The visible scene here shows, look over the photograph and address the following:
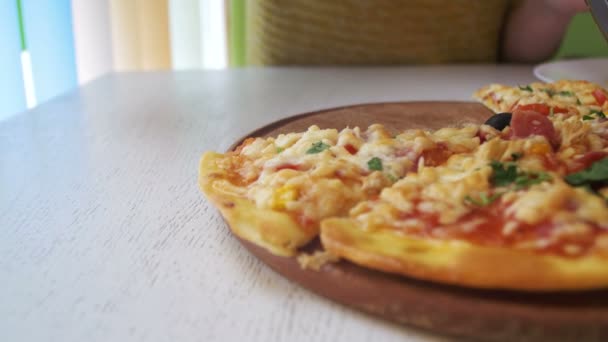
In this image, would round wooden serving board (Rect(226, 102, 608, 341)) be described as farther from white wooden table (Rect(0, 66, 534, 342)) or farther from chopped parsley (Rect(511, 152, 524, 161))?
chopped parsley (Rect(511, 152, 524, 161))

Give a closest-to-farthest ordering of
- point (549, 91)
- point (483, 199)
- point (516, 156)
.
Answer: point (483, 199) < point (516, 156) < point (549, 91)

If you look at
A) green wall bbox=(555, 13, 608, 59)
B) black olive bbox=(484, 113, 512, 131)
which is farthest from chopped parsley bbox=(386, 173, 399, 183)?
green wall bbox=(555, 13, 608, 59)

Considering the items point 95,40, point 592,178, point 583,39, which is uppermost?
point 592,178

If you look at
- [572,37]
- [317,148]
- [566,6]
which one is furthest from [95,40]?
[572,37]

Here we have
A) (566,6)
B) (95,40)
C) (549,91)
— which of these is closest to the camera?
(549,91)

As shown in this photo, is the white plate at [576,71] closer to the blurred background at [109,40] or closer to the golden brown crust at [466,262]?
the blurred background at [109,40]

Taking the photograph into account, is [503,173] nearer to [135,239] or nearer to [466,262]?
[466,262]
